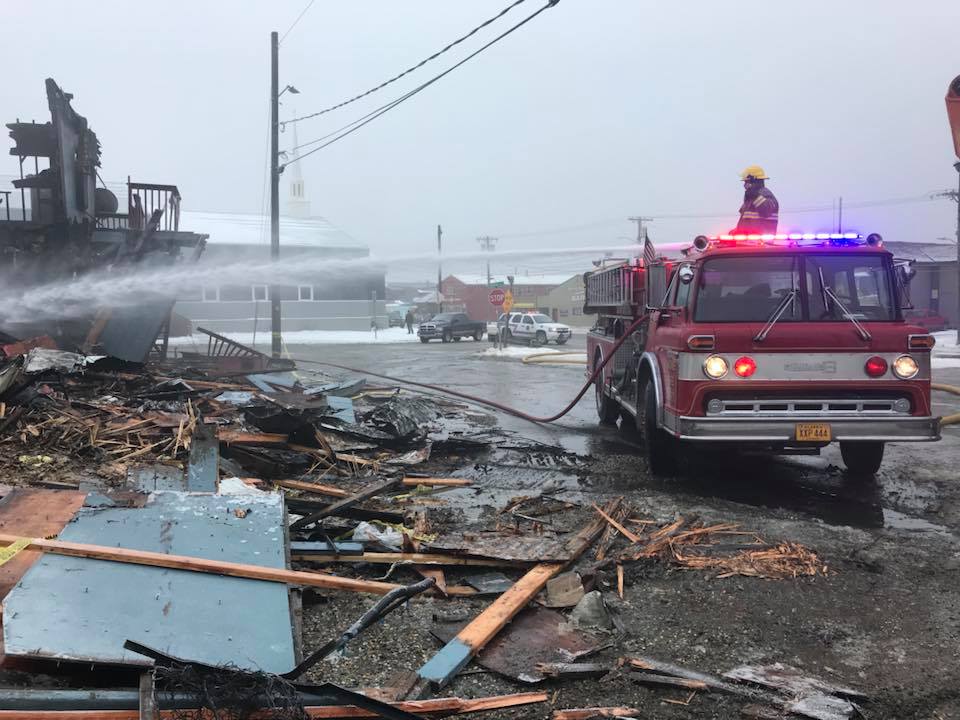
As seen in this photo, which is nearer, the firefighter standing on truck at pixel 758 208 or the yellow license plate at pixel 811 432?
the yellow license plate at pixel 811 432

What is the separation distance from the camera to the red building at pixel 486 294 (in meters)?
75.1

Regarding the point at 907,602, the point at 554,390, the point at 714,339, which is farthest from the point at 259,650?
the point at 554,390

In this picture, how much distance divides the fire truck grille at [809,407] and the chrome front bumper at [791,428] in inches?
2.0

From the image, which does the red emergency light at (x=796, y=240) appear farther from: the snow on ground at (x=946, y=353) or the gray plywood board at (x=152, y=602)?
the snow on ground at (x=946, y=353)

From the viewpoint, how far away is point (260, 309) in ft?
146

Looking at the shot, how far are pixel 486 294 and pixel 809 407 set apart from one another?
69.8 meters

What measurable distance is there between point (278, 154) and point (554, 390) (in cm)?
1275

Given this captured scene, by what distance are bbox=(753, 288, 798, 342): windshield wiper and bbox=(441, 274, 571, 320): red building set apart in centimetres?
6424

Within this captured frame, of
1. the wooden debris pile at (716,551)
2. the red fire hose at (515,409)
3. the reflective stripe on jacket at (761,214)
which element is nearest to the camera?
the wooden debris pile at (716,551)

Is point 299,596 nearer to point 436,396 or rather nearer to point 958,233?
point 436,396

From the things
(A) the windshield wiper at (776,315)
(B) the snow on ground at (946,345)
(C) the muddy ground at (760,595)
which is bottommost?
(C) the muddy ground at (760,595)

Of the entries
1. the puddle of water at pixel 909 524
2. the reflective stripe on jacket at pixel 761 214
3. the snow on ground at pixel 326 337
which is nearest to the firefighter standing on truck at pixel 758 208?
the reflective stripe on jacket at pixel 761 214

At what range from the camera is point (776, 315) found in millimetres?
6727

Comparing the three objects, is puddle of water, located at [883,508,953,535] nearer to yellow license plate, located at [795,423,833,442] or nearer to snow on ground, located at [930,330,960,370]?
yellow license plate, located at [795,423,833,442]
